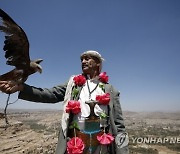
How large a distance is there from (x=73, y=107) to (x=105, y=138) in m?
0.49

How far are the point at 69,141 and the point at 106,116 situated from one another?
→ 1.67ft

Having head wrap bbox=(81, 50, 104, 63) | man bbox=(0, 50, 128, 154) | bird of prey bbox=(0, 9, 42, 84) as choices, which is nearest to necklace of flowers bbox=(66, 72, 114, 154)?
man bbox=(0, 50, 128, 154)

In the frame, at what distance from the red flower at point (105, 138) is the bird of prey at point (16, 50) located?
1044mm

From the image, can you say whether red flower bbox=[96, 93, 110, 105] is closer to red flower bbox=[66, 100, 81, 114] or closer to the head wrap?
red flower bbox=[66, 100, 81, 114]

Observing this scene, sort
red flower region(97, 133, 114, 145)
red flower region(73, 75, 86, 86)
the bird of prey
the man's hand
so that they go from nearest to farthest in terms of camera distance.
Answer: the man's hand → the bird of prey → red flower region(97, 133, 114, 145) → red flower region(73, 75, 86, 86)

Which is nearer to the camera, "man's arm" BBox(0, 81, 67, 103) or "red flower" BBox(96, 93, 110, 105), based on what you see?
"man's arm" BBox(0, 81, 67, 103)

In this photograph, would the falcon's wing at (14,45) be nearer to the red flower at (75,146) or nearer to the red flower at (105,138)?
the red flower at (75,146)

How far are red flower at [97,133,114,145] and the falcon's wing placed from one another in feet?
3.71

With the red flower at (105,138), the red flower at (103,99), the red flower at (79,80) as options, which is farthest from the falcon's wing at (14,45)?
the red flower at (105,138)

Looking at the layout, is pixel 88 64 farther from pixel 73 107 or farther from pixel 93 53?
pixel 73 107

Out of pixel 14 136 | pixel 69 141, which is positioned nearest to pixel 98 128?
pixel 69 141

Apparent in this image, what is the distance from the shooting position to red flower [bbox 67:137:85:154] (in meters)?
2.50

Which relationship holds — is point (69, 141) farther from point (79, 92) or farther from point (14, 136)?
point (14, 136)

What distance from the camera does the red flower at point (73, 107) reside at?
2658mm
